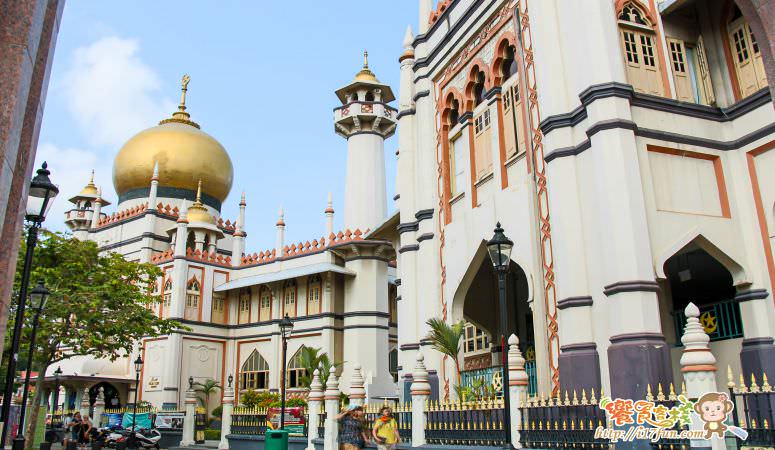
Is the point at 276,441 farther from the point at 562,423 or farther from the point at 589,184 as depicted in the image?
the point at 589,184

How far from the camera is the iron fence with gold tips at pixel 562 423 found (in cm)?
927

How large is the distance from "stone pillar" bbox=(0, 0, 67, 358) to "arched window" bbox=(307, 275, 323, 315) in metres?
23.3

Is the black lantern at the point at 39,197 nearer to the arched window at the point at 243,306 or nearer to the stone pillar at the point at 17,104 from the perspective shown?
the stone pillar at the point at 17,104

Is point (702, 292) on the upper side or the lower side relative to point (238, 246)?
lower

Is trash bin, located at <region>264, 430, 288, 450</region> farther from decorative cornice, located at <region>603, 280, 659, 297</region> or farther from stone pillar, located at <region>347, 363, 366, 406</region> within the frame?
decorative cornice, located at <region>603, 280, 659, 297</region>

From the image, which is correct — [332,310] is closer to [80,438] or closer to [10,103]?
[80,438]

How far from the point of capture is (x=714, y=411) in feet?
23.8

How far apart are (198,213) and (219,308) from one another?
5.17 metres

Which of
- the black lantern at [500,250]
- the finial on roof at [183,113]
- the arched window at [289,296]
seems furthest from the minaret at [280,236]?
the black lantern at [500,250]

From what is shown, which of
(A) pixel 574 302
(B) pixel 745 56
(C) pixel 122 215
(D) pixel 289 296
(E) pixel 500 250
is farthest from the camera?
(C) pixel 122 215

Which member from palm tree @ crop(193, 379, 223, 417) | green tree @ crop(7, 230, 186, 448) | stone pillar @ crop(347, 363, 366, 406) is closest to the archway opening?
stone pillar @ crop(347, 363, 366, 406)

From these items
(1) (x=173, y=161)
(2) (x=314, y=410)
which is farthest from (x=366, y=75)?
(2) (x=314, y=410)

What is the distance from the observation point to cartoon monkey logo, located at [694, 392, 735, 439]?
7203mm

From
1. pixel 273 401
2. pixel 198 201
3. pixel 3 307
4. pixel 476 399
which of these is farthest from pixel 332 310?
pixel 3 307
